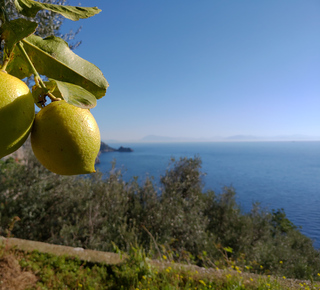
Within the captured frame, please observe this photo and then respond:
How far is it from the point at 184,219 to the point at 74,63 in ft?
20.6

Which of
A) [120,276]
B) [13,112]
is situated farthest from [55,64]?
[120,276]

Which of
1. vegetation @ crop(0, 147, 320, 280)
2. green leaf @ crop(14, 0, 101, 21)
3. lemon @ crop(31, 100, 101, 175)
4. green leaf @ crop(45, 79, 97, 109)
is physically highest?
green leaf @ crop(14, 0, 101, 21)

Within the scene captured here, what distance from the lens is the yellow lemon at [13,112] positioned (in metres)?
0.43

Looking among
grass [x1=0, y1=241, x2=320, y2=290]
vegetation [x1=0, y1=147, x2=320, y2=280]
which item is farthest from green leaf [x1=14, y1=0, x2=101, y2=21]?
vegetation [x1=0, y1=147, x2=320, y2=280]

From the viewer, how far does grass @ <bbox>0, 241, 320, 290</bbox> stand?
9.61ft

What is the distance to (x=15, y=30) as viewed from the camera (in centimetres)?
45

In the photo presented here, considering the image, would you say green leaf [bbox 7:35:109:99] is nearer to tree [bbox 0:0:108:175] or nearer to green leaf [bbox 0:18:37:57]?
tree [bbox 0:0:108:175]

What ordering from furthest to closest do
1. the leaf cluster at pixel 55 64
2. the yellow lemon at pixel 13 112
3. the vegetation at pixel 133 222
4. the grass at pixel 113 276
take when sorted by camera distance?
the vegetation at pixel 133 222 → the grass at pixel 113 276 → the leaf cluster at pixel 55 64 → the yellow lemon at pixel 13 112

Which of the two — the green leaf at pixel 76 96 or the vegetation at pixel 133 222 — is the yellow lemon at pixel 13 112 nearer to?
the green leaf at pixel 76 96

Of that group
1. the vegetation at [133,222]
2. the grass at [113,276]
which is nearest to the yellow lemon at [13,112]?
the grass at [113,276]

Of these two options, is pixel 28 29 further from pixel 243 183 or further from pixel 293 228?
pixel 243 183

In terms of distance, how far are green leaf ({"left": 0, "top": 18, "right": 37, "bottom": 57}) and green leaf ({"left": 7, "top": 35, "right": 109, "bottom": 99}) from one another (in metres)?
0.13

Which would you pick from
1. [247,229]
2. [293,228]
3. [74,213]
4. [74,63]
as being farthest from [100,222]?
[293,228]

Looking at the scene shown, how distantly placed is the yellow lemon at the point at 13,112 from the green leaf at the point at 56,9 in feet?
0.48
